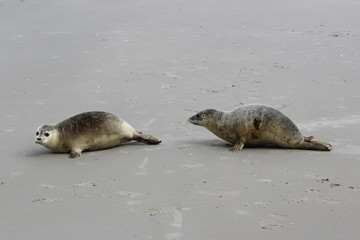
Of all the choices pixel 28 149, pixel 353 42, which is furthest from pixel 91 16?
pixel 28 149

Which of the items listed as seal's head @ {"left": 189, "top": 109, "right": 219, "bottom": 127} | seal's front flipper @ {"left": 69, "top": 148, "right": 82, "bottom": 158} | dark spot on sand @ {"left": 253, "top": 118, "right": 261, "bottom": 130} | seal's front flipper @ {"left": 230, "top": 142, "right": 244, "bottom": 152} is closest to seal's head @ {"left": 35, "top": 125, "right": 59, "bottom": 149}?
seal's front flipper @ {"left": 69, "top": 148, "right": 82, "bottom": 158}

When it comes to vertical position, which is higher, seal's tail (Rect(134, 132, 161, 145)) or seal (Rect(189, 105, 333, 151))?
seal (Rect(189, 105, 333, 151))

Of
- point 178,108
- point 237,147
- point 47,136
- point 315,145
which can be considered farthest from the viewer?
point 178,108

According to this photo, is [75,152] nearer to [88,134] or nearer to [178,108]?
[88,134]

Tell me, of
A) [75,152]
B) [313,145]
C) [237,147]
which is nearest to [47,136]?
[75,152]

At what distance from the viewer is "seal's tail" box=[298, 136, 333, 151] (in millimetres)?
5605

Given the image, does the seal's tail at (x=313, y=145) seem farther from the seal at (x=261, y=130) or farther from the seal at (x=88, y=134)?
the seal at (x=88, y=134)

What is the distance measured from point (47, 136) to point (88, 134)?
1.22ft

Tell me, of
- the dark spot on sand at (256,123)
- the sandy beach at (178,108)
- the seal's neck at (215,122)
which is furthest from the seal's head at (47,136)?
the dark spot on sand at (256,123)

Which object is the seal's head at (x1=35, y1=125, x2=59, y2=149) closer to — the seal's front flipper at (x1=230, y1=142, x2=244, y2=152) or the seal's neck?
the seal's neck

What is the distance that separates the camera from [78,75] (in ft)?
29.5

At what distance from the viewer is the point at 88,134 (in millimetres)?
6043

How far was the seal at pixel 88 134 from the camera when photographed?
19.7 ft

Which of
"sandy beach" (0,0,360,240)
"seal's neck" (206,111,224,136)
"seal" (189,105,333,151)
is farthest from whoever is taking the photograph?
"seal's neck" (206,111,224,136)
